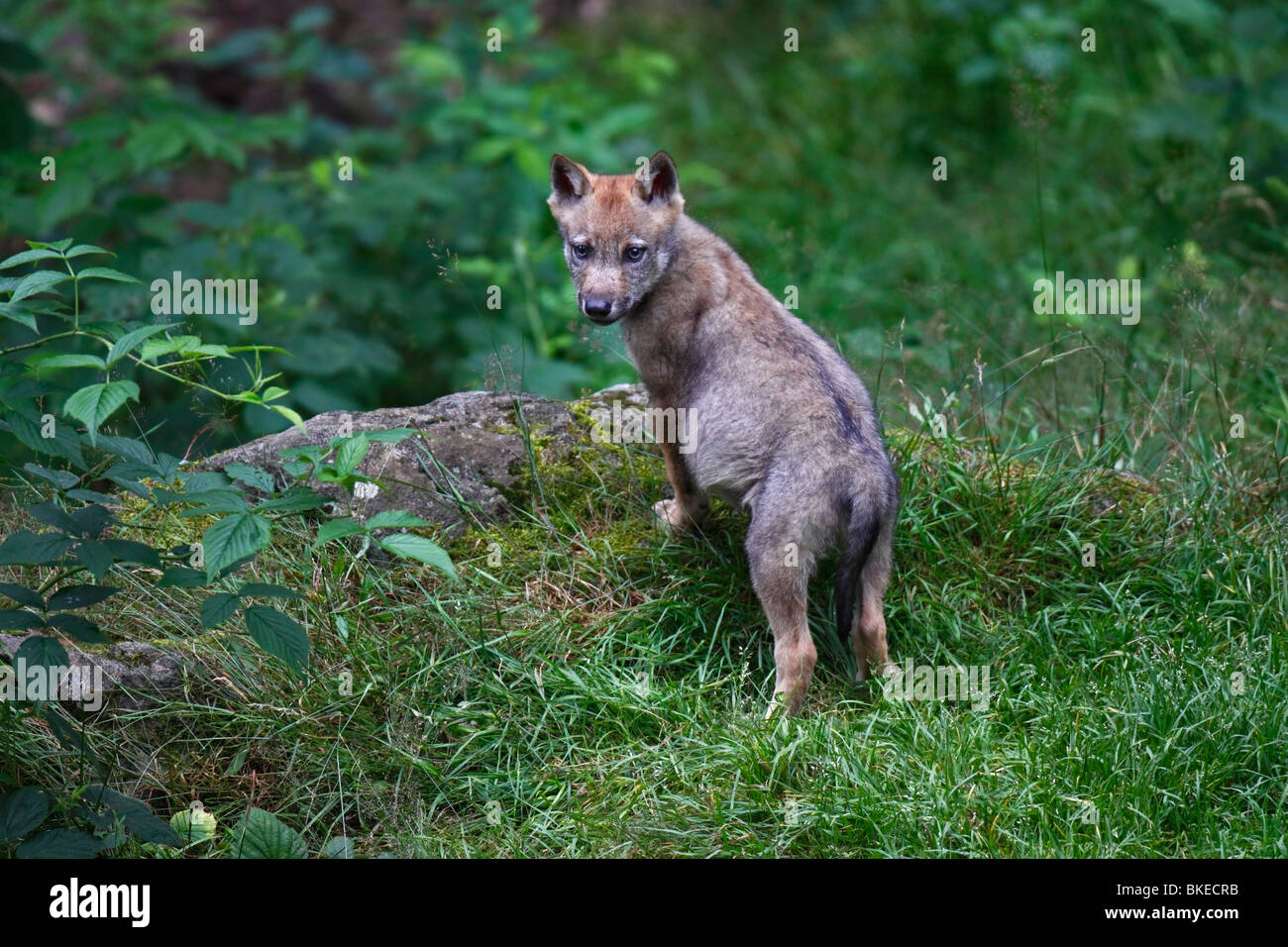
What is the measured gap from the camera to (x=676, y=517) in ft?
18.2

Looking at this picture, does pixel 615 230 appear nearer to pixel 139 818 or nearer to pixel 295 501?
pixel 295 501

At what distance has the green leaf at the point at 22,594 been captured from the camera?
408 centimetres

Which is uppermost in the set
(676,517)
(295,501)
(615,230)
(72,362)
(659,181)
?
(659,181)

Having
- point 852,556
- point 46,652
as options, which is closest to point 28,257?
point 46,652

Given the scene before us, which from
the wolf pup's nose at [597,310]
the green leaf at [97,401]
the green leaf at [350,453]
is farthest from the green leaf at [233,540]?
the wolf pup's nose at [597,310]

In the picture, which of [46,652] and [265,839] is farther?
[265,839]

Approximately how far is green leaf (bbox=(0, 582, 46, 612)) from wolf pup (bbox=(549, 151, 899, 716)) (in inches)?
94.0

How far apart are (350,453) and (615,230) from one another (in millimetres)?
1780

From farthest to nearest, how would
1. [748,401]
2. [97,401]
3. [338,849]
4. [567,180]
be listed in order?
[567,180] → [748,401] → [338,849] → [97,401]

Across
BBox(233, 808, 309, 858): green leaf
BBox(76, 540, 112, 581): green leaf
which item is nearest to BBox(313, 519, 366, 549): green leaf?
BBox(76, 540, 112, 581): green leaf

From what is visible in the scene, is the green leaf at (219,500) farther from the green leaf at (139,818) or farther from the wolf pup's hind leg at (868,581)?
the wolf pup's hind leg at (868,581)

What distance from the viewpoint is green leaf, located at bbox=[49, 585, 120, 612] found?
4133mm

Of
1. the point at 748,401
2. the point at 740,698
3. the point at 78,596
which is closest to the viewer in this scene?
the point at 78,596

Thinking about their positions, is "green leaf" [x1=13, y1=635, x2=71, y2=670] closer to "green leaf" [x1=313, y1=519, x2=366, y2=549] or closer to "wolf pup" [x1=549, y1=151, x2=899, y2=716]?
"green leaf" [x1=313, y1=519, x2=366, y2=549]
